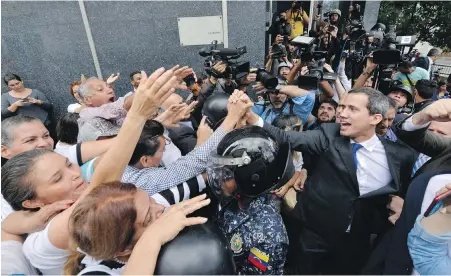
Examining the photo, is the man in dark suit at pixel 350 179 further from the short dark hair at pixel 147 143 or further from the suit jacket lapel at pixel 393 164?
the short dark hair at pixel 147 143

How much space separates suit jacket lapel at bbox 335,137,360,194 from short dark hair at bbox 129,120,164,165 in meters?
1.19

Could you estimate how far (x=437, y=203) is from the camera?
1013 millimetres

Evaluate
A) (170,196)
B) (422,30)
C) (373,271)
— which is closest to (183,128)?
(170,196)

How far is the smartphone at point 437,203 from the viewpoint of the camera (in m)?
0.94

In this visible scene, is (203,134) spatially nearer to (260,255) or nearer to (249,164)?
(249,164)

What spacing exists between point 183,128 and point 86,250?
5.02 ft

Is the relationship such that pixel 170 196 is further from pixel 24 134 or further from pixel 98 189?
pixel 24 134

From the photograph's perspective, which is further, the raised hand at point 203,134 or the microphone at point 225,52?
the microphone at point 225,52

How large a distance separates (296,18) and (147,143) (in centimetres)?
584

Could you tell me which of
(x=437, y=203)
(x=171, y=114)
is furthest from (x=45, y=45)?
(x=437, y=203)

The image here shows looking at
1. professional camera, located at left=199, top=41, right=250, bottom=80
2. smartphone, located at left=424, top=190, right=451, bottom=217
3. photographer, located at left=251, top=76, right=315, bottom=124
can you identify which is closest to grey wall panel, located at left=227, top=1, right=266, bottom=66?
professional camera, located at left=199, top=41, right=250, bottom=80

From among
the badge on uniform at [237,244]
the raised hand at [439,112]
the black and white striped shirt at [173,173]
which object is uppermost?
the raised hand at [439,112]

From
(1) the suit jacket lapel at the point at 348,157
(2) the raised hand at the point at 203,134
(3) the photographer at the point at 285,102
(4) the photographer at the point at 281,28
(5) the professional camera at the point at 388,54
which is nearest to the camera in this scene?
(1) the suit jacket lapel at the point at 348,157

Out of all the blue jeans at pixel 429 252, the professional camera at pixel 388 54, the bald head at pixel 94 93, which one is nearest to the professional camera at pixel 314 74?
the professional camera at pixel 388 54
